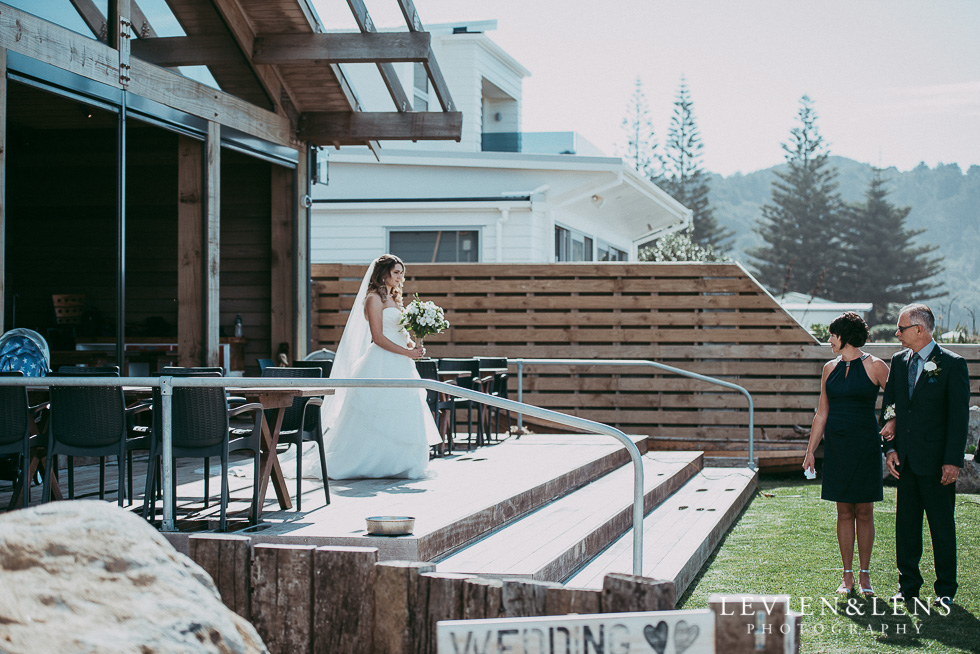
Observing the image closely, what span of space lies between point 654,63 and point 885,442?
154 ft

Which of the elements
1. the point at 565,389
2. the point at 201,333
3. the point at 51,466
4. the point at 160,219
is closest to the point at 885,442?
the point at 51,466

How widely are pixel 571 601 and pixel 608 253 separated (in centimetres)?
1780

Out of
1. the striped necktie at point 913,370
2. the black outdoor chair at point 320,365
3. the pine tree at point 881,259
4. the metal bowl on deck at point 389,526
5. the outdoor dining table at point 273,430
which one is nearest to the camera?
the metal bowl on deck at point 389,526

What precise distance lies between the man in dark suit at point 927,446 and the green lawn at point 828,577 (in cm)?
30

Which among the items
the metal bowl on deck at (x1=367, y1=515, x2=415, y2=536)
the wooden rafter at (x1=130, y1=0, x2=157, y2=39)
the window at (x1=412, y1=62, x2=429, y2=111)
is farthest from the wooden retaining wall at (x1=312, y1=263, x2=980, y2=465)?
the metal bowl on deck at (x1=367, y1=515, x2=415, y2=536)

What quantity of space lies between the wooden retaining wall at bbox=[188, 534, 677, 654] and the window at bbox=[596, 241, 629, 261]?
642 inches

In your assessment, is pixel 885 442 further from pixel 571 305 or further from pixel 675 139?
pixel 675 139

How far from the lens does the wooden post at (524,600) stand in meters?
3.54

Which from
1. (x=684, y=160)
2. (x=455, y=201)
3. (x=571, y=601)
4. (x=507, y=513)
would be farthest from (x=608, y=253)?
(x=684, y=160)

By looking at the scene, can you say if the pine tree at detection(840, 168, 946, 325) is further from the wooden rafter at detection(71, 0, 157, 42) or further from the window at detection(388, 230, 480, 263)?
the wooden rafter at detection(71, 0, 157, 42)

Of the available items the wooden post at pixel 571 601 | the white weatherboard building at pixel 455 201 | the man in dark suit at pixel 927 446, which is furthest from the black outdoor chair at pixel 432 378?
the white weatherboard building at pixel 455 201

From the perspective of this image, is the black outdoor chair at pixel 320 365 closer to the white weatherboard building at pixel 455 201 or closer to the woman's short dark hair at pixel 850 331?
the woman's short dark hair at pixel 850 331

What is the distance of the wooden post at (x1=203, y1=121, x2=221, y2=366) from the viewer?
9336mm

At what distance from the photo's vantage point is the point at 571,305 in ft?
44.4
